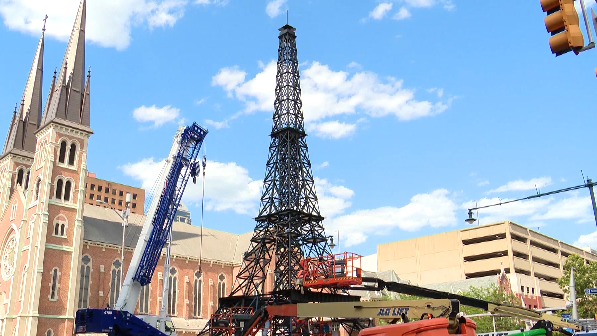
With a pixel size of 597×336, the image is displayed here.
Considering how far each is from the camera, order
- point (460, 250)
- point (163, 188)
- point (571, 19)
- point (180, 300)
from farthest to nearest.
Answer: point (460, 250), point (180, 300), point (163, 188), point (571, 19)

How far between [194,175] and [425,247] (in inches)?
2731

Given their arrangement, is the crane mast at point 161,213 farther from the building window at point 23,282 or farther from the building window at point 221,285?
the building window at point 221,285

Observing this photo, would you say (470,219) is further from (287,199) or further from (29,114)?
(29,114)

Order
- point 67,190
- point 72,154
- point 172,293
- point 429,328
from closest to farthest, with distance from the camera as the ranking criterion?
point 429,328
point 67,190
point 72,154
point 172,293

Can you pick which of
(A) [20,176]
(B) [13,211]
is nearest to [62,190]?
(B) [13,211]

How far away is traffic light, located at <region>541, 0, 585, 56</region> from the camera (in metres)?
9.01

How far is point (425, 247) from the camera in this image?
A: 362 feet

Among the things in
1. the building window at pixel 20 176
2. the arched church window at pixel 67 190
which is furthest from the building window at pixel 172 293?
the building window at pixel 20 176

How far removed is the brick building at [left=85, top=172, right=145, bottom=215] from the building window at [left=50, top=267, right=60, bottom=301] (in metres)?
74.9

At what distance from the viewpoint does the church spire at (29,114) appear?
72.9 m

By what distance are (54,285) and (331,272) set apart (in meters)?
38.8

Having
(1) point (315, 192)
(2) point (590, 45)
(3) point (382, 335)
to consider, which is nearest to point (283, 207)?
(1) point (315, 192)

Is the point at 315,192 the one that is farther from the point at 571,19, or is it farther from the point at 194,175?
the point at 571,19

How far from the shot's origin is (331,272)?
30484mm
